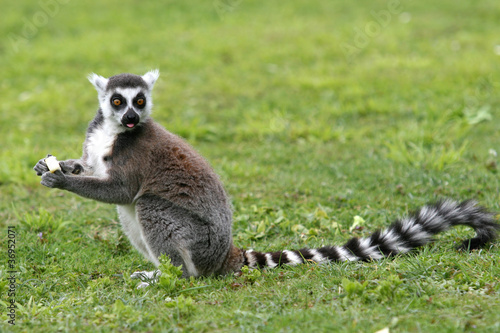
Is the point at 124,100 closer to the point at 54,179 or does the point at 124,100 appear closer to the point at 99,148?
the point at 99,148

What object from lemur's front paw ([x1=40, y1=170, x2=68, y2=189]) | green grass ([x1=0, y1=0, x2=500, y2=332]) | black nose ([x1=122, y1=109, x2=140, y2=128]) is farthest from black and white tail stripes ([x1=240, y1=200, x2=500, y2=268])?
lemur's front paw ([x1=40, y1=170, x2=68, y2=189])

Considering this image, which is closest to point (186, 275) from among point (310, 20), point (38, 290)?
point (38, 290)

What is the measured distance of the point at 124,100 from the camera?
448 cm

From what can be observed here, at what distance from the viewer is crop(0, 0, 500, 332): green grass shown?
351cm

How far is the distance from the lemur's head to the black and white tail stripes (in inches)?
63.4

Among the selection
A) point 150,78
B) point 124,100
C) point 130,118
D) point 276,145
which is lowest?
point 276,145

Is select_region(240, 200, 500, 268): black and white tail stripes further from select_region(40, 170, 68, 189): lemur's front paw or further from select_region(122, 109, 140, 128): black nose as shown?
select_region(40, 170, 68, 189): lemur's front paw

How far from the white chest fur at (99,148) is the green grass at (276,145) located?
0.83 metres

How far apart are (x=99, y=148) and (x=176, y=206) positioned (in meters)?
0.83

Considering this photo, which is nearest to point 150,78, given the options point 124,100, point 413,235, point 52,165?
point 124,100

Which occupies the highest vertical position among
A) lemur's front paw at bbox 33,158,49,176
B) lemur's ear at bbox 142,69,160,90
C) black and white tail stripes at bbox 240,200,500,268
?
lemur's ear at bbox 142,69,160,90

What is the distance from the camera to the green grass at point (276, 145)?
3.51 meters

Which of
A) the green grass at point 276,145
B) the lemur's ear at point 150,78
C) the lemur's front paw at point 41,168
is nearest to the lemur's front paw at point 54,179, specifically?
the lemur's front paw at point 41,168

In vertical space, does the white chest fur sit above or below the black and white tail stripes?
above
